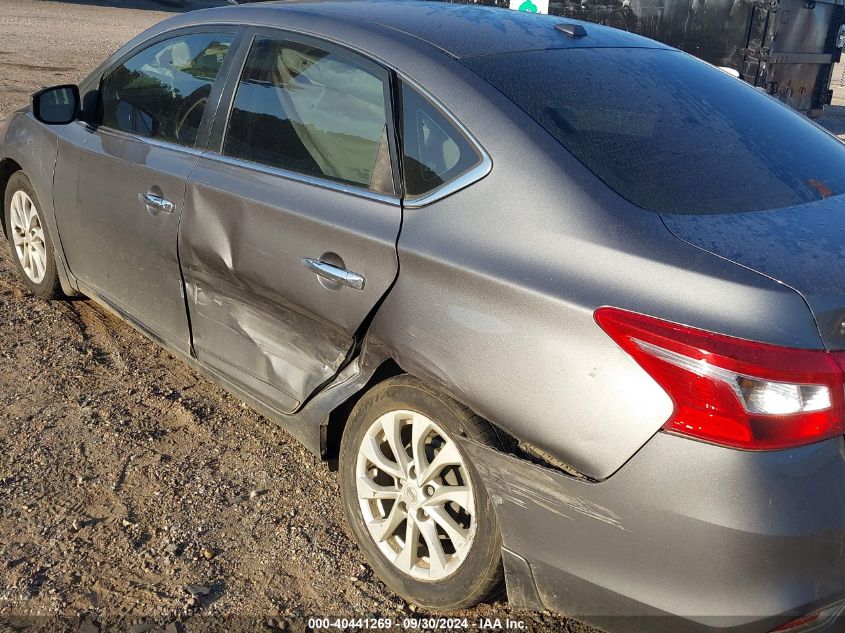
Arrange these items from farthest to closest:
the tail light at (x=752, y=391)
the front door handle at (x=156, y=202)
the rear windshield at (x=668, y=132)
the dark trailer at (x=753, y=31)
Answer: the dark trailer at (x=753, y=31) < the front door handle at (x=156, y=202) < the rear windshield at (x=668, y=132) < the tail light at (x=752, y=391)

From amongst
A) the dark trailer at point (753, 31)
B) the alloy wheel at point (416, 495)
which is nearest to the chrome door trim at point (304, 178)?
the alloy wheel at point (416, 495)

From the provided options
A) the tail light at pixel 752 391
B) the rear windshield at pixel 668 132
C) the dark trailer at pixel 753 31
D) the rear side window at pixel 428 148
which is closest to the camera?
the tail light at pixel 752 391

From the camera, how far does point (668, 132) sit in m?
2.52

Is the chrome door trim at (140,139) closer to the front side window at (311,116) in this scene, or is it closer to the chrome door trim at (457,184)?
the front side window at (311,116)

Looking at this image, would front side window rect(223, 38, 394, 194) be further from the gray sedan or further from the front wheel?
the front wheel

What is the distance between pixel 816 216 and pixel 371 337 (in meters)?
1.30

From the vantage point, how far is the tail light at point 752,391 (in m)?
1.86

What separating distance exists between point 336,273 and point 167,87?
1.54 metres

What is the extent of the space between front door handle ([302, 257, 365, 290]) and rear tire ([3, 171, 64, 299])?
2.30 metres

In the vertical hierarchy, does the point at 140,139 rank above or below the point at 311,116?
below

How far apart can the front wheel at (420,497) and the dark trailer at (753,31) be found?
8771mm

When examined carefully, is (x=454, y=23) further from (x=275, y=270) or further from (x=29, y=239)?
(x=29, y=239)

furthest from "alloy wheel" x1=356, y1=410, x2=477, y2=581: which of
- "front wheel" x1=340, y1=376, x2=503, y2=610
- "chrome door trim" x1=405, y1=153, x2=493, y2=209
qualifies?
"chrome door trim" x1=405, y1=153, x2=493, y2=209

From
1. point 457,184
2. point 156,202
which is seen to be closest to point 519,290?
point 457,184
